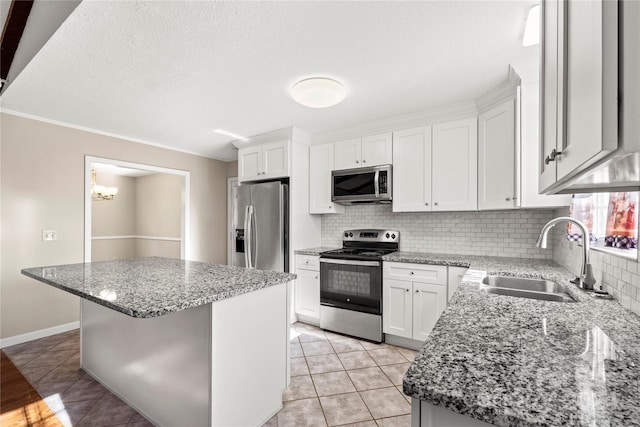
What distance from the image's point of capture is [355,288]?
121 inches

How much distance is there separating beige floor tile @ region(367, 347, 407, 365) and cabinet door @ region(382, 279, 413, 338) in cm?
17

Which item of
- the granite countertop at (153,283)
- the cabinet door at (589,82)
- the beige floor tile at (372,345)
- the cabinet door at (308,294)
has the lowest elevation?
the beige floor tile at (372,345)

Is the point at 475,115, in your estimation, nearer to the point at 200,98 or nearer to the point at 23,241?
the point at 200,98

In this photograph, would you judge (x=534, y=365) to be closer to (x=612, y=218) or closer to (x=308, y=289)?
(x=612, y=218)

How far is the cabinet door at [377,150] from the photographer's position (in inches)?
125

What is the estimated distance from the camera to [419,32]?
1.74 meters

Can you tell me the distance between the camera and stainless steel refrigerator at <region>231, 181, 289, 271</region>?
11.5 ft

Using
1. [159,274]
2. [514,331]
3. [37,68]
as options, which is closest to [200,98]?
[37,68]

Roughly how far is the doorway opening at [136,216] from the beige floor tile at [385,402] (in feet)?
14.6

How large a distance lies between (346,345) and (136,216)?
19.6 ft

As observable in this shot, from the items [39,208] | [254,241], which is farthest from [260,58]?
[39,208]

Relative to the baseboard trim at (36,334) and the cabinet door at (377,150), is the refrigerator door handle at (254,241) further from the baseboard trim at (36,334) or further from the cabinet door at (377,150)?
the baseboard trim at (36,334)

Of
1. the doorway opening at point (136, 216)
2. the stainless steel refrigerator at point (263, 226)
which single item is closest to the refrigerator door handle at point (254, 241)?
the stainless steel refrigerator at point (263, 226)

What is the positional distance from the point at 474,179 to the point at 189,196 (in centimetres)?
401
